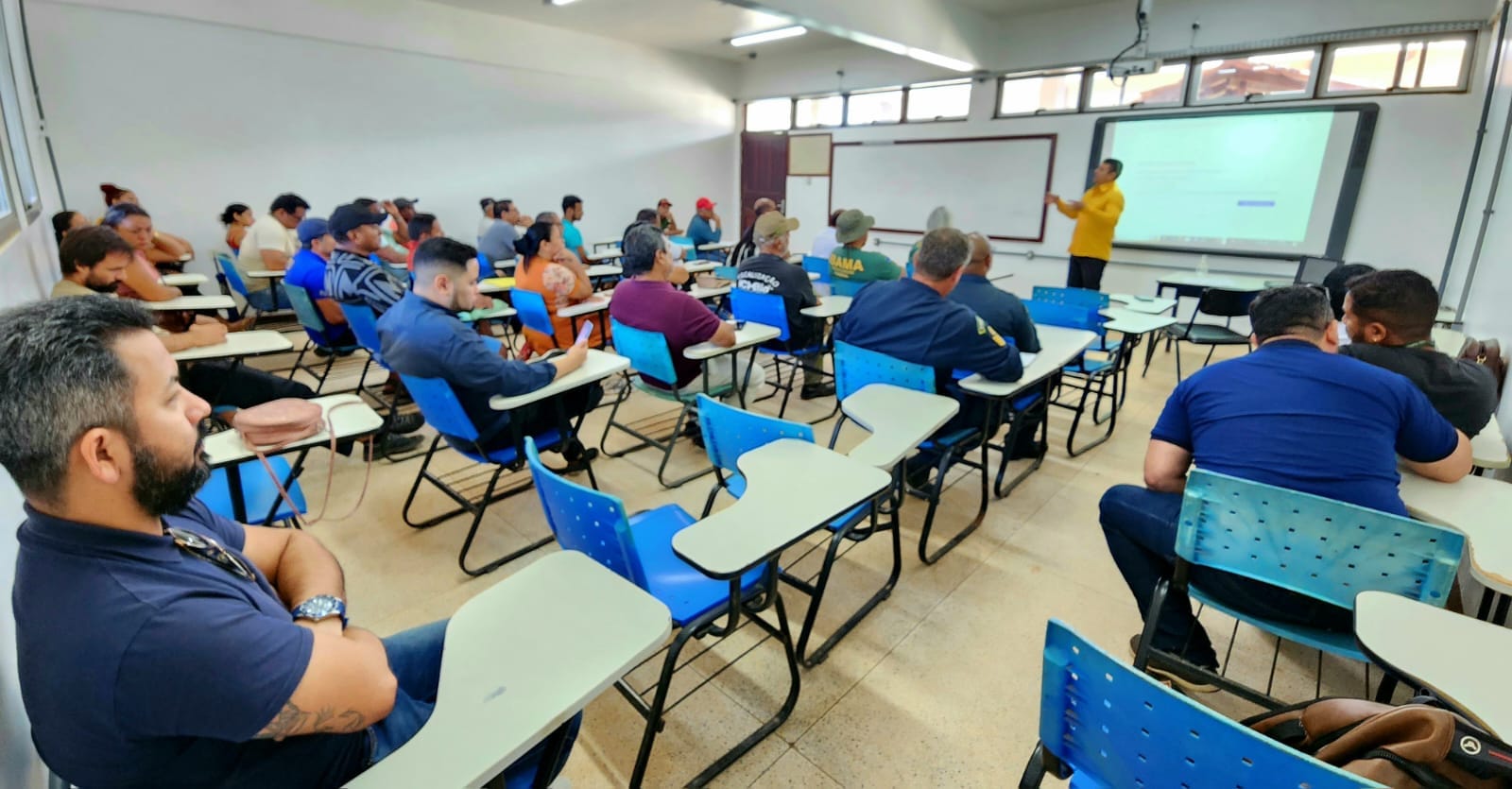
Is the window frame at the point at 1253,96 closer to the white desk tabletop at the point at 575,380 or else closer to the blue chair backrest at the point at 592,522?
the white desk tabletop at the point at 575,380

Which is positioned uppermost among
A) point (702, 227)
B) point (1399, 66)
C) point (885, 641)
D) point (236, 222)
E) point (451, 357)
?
point (1399, 66)

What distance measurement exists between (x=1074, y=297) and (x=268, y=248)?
6289mm

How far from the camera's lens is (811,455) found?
64.9 inches

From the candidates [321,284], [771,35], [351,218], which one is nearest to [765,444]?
[351,218]

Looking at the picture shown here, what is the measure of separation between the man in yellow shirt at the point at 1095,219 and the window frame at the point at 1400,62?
185 centimetres

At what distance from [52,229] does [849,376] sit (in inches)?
216

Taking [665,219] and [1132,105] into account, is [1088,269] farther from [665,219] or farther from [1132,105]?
[665,219]

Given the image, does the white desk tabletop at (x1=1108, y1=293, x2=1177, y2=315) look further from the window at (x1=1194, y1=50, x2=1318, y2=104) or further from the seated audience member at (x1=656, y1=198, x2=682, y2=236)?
the seated audience member at (x1=656, y1=198, x2=682, y2=236)

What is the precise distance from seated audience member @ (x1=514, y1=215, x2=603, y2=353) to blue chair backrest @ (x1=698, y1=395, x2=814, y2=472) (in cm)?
212

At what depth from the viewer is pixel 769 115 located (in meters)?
10.3

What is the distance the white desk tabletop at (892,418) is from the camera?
175cm

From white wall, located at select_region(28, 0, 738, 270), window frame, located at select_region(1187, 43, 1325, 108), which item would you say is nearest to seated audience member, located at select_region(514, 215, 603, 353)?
white wall, located at select_region(28, 0, 738, 270)

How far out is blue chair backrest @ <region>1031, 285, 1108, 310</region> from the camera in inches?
156

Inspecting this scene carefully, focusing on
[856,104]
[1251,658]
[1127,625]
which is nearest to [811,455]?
[1127,625]
